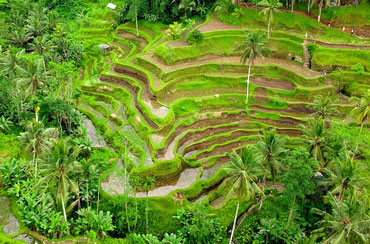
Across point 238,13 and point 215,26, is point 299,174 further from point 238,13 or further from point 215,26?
point 238,13

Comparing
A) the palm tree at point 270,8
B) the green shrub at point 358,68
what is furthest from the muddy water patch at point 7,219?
the green shrub at point 358,68

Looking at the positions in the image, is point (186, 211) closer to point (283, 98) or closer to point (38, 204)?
point (38, 204)

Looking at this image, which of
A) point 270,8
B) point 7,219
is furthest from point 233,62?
point 7,219

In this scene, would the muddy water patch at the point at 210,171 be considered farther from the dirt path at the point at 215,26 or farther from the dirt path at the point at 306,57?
the dirt path at the point at 215,26

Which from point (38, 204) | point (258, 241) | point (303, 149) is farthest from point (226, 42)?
point (38, 204)

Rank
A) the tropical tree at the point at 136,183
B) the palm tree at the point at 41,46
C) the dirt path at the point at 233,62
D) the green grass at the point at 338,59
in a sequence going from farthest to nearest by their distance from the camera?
the palm tree at the point at 41,46 < the dirt path at the point at 233,62 < the green grass at the point at 338,59 < the tropical tree at the point at 136,183

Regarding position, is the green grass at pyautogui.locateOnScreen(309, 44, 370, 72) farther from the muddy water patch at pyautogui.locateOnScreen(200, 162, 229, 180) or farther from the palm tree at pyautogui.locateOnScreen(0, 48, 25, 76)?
the palm tree at pyautogui.locateOnScreen(0, 48, 25, 76)

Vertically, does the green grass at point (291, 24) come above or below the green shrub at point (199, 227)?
above
